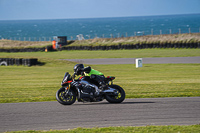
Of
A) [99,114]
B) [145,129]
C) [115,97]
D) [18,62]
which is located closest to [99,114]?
[99,114]

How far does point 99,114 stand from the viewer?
932 centimetres

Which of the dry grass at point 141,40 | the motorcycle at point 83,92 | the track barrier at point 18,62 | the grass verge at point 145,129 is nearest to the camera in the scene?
the grass verge at point 145,129

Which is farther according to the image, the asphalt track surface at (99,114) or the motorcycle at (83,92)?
the motorcycle at (83,92)

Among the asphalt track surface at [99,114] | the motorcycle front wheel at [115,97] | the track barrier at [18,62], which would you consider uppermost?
the track barrier at [18,62]

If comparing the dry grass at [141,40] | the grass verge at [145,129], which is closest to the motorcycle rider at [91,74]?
the grass verge at [145,129]

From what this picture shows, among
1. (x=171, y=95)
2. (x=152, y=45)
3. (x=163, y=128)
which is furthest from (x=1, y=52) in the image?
(x=163, y=128)

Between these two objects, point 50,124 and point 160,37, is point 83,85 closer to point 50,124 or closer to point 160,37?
point 50,124

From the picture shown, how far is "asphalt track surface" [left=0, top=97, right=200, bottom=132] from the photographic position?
26.8ft

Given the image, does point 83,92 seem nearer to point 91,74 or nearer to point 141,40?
point 91,74

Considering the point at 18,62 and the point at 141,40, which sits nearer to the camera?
the point at 18,62

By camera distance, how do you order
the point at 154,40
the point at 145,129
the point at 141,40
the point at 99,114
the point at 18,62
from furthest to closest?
the point at 141,40, the point at 154,40, the point at 18,62, the point at 99,114, the point at 145,129

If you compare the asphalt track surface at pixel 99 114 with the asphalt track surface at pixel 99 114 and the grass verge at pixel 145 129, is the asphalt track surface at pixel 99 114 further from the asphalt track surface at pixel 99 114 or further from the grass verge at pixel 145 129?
the grass verge at pixel 145 129

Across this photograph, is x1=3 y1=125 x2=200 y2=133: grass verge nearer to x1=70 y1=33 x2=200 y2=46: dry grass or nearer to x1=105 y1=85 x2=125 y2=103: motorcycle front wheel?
x1=105 y1=85 x2=125 y2=103: motorcycle front wheel

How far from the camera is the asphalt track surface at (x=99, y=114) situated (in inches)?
322
